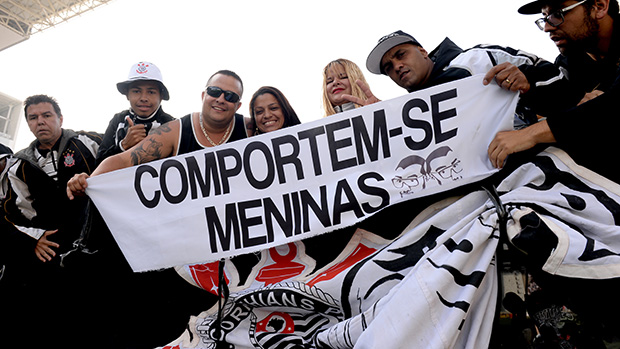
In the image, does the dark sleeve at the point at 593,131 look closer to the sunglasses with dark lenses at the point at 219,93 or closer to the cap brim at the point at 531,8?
the cap brim at the point at 531,8

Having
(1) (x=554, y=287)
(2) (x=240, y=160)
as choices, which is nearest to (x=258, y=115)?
(2) (x=240, y=160)

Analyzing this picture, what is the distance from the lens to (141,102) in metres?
3.69

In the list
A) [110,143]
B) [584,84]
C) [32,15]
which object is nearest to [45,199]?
[110,143]

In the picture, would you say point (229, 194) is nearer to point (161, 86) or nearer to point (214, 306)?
point (214, 306)

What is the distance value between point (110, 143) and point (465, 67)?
312 cm

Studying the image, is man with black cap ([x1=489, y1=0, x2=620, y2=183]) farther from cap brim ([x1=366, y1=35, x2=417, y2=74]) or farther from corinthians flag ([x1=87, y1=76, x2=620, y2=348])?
cap brim ([x1=366, y1=35, x2=417, y2=74])

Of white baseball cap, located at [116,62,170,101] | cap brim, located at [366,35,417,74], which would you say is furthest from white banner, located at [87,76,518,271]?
white baseball cap, located at [116,62,170,101]

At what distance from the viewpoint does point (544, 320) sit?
5.55ft

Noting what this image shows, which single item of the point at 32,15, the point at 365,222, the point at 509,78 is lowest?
the point at 365,222

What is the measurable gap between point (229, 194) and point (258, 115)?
3.17 feet

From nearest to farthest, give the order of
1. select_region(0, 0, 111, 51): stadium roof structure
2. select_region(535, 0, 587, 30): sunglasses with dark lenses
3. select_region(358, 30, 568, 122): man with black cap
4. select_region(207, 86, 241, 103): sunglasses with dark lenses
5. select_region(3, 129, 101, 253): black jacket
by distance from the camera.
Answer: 1. select_region(535, 0, 587, 30): sunglasses with dark lenses
2. select_region(358, 30, 568, 122): man with black cap
3. select_region(207, 86, 241, 103): sunglasses with dark lenses
4. select_region(3, 129, 101, 253): black jacket
5. select_region(0, 0, 111, 51): stadium roof structure

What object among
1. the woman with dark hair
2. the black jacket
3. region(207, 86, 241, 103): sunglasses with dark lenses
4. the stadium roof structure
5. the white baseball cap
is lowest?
the black jacket

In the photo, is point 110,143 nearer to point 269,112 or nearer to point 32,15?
point 269,112

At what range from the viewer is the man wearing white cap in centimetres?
357
